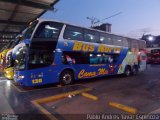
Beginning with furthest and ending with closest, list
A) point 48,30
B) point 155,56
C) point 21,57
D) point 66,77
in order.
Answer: point 155,56 → point 66,77 → point 48,30 → point 21,57

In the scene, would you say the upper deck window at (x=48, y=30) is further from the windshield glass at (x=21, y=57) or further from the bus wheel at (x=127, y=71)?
the bus wheel at (x=127, y=71)

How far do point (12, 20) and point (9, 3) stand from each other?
4604 millimetres

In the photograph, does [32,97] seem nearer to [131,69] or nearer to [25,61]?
[25,61]

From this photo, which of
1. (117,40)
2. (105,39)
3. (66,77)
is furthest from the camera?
(117,40)

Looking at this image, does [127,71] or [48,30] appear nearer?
[48,30]

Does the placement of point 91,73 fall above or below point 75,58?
below

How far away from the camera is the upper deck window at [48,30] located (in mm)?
8367

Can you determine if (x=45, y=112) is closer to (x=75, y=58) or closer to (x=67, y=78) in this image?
(x=67, y=78)

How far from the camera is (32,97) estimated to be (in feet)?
23.0

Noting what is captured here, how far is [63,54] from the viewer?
9078mm

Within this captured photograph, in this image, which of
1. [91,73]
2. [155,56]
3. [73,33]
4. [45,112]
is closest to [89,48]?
[73,33]

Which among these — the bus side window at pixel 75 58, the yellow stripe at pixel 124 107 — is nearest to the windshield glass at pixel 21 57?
the bus side window at pixel 75 58

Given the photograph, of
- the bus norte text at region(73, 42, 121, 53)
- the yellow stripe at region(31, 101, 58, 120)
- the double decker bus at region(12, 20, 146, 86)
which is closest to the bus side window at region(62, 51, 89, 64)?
the double decker bus at region(12, 20, 146, 86)

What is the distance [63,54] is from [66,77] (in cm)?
128
